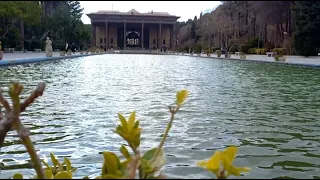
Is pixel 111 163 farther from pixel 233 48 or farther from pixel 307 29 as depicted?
pixel 233 48

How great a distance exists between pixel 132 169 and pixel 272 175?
2.08 m

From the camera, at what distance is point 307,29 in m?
24.8

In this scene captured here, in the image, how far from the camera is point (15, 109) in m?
1.08

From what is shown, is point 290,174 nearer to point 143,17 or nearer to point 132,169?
point 132,169

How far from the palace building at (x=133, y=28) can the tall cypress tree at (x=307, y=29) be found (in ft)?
124

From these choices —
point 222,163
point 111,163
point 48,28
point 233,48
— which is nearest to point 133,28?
point 48,28

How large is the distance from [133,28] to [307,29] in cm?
4716

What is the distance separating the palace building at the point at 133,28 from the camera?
62.3 m

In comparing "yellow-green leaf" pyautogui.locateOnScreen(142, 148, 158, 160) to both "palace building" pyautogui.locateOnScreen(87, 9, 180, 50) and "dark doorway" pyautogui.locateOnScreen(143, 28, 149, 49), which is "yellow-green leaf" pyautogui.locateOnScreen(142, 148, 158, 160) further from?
"dark doorway" pyautogui.locateOnScreen(143, 28, 149, 49)

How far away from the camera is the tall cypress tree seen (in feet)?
80.3

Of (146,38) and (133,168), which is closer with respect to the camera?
(133,168)

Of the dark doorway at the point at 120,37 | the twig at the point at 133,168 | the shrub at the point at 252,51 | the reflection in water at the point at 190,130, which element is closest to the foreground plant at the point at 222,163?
the twig at the point at 133,168

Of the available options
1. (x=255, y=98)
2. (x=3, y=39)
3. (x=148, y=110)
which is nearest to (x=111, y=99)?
(x=148, y=110)

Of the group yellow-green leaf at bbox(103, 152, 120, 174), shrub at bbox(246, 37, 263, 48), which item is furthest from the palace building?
yellow-green leaf at bbox(103, 152, 120, 174)
